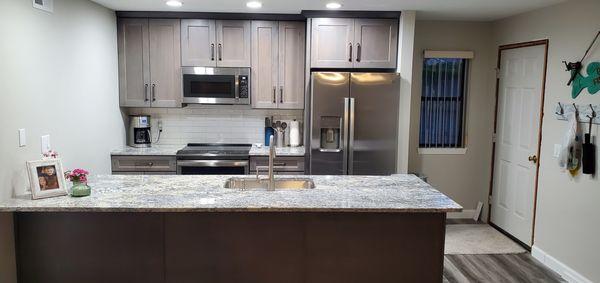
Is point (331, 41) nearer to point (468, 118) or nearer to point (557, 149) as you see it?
point (468, 118)

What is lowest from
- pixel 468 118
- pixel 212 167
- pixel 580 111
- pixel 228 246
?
pixel 228 246

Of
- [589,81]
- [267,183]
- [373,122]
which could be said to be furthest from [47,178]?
[589,81]

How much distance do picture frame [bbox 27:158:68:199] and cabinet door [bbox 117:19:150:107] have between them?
6.91 ft

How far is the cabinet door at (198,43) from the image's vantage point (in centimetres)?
479

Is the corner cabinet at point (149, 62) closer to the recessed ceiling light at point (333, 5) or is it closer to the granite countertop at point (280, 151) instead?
the granite countertop at point (280, 151)

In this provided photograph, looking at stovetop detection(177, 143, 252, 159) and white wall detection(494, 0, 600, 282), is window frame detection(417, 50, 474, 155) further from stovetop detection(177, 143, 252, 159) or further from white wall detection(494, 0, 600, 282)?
stovetop detection(177, 143, 252, 159)

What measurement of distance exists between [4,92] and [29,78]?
316 millimetres

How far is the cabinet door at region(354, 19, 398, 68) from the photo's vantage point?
4.62 m

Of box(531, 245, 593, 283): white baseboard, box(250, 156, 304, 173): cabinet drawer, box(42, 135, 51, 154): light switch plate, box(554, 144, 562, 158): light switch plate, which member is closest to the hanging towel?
box(554, 144, 562, 158): light switch plate

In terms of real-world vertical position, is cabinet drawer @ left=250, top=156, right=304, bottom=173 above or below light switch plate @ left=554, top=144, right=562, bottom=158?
below

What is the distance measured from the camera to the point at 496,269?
4.00 meters

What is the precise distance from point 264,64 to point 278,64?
6.0 inches

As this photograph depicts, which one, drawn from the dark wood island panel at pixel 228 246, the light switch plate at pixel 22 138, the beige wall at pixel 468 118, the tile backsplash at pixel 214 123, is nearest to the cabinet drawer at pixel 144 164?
the tile backsplash at pixel 214 123

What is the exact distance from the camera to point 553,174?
159 inches
